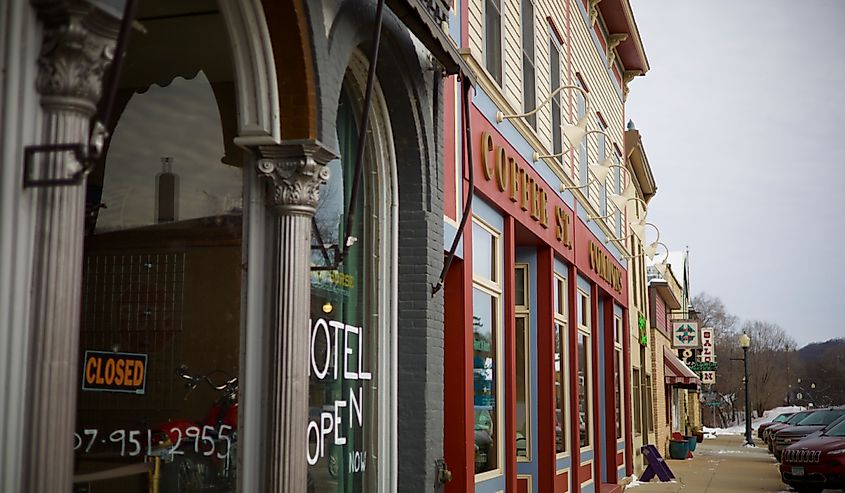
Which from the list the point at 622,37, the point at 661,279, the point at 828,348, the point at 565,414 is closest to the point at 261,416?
the point at 565,414

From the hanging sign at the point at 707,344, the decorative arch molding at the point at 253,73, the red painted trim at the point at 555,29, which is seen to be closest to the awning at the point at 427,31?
the decorative arch molding at the point at 253,73

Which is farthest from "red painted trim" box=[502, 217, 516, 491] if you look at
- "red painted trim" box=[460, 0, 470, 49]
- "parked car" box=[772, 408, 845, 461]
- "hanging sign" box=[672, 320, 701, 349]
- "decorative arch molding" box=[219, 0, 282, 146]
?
"hanging sign" box=[672, 320, 701, 349]

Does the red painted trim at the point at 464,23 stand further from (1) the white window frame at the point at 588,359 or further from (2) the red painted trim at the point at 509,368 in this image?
(1) the white window frame at the point at 588,359

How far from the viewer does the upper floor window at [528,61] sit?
13078mm

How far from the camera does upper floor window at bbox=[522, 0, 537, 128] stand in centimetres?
1308

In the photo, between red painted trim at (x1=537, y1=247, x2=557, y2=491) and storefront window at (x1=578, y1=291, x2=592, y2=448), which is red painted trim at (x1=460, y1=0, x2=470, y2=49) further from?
storefront window at (x1=578, y1=291, x2=592, y2=448)

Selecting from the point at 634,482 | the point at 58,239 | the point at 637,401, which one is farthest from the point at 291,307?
the point at 637,401

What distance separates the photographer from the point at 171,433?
5891 millimetres

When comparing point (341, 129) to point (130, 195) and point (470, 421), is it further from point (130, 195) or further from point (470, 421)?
point (470, 421)

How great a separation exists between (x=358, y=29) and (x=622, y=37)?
1537 centimetres

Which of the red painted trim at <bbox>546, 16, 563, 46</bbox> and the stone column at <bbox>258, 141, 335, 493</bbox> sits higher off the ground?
the red painted trim at <bbox>546, 16, 563, 46</bbox>

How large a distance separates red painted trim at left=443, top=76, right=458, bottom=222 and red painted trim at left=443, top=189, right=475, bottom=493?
0.40 metres

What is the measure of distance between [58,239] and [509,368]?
7.75 m

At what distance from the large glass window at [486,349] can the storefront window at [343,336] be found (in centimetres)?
268
